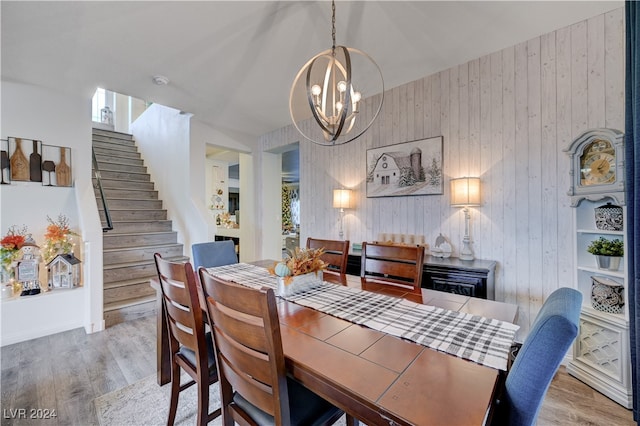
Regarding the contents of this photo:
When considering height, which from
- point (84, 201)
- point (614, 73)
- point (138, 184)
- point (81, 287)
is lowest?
point (81, 287)

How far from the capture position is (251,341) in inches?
36.4

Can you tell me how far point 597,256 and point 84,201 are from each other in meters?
4.92

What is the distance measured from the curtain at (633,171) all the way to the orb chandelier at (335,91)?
1303 millimetres

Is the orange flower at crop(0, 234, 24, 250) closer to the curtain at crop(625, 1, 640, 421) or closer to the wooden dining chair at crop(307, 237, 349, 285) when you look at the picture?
the wooden dining chair at crop(307, 237, 349, 285)

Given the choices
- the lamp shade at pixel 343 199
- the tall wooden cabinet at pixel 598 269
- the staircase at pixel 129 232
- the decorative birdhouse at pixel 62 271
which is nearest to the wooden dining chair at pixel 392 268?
the tall wooden cabinet at pixel 598 269

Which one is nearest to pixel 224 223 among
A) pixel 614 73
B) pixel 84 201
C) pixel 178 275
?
pixel 84 201

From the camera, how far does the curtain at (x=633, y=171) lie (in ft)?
4.58

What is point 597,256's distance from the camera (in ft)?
6.46

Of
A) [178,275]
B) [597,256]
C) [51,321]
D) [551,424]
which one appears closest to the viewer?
[178,275]

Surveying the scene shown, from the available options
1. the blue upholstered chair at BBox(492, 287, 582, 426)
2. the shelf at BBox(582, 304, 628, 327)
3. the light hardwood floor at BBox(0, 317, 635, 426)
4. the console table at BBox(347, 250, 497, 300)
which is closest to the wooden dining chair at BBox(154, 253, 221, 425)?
the light hardwood floor at BBox(0, 317, 635, 426)

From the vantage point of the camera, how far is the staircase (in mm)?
3299

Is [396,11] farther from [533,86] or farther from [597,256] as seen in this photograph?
[597,256]

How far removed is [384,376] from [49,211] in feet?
13.2

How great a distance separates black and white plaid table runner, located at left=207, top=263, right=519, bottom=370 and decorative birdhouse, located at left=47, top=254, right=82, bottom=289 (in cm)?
297
